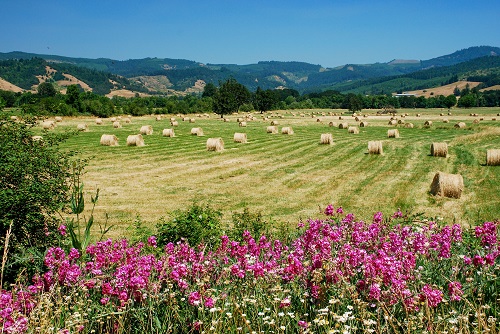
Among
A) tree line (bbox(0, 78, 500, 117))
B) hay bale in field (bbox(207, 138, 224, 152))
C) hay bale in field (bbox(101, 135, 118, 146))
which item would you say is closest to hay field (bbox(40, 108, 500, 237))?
hay bale in field (bbox(207, 138, 224, 152))

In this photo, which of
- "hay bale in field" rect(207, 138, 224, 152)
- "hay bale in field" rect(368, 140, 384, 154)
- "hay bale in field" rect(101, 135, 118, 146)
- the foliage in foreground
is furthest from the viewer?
"hay bale in field" rect(101, 135, 118, 146)

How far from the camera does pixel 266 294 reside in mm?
5762

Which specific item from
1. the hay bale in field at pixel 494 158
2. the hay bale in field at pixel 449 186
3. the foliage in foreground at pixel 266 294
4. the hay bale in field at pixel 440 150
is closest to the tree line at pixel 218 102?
the hay bale in field at pixel 440 150

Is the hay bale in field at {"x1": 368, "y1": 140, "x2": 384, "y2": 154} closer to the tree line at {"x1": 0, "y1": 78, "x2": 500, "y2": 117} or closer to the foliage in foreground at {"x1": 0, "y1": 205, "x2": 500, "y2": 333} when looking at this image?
the foliage in foreground at {"x1": 0, "y1": 205, "x2": 500, "y2": 333}

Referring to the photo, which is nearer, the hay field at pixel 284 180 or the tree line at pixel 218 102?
the hay field at pixel 284 180

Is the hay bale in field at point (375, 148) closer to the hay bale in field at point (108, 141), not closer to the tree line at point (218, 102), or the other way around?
the hay bale in field at point (108, 141)

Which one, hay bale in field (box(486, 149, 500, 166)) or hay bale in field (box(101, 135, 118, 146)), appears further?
hay bale in field (box(101, 135, 118, 146))

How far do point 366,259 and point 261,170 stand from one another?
2120 cm

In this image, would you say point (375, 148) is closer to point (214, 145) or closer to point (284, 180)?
point (284, 180)

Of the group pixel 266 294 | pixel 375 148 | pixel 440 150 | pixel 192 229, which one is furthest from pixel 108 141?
pixel 266 294

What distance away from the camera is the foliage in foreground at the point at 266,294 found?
16.3 feet

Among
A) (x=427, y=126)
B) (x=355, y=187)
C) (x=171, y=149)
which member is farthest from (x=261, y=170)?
(x=427, y=126)

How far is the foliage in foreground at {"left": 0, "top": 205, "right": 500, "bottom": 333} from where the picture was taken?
498cm

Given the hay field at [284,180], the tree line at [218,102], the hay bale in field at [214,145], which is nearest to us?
the hay field at [284,180]
